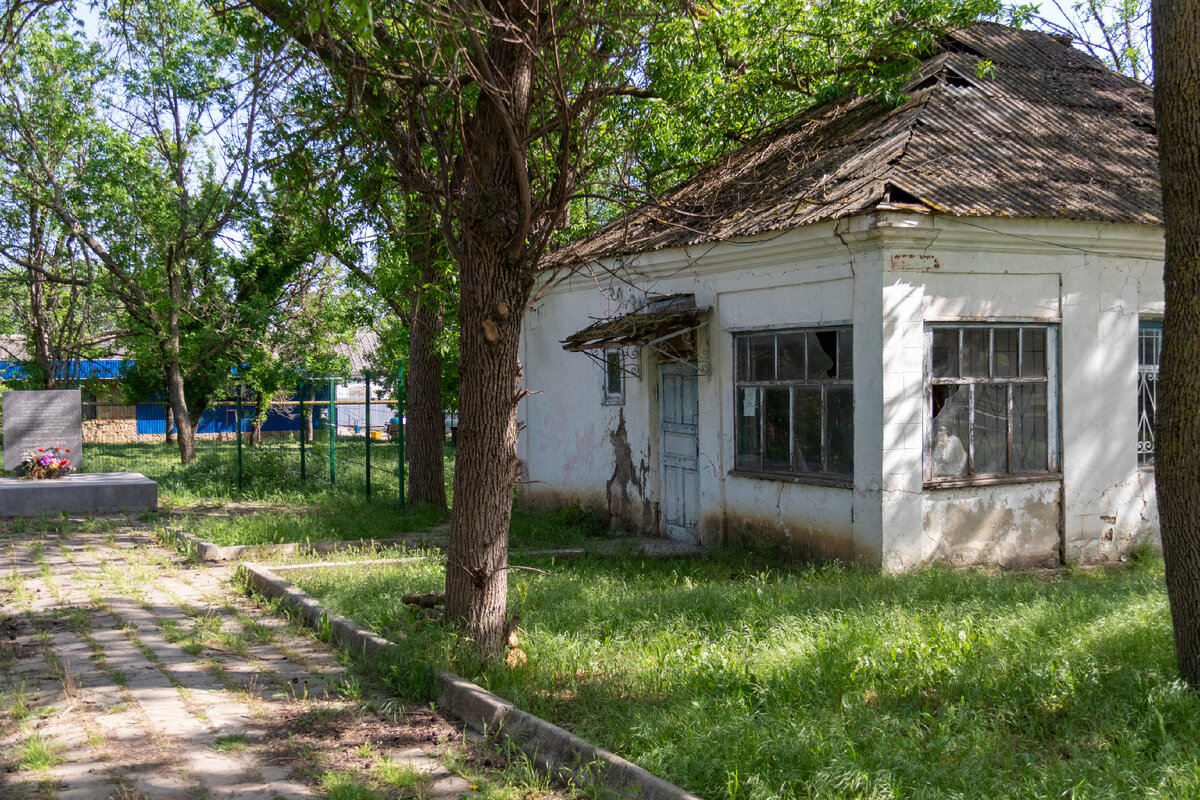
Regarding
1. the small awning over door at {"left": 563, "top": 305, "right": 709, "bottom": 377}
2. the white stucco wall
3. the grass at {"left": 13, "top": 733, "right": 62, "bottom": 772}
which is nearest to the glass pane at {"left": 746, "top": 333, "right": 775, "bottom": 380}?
the white stucco wall

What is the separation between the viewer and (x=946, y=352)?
360 inches

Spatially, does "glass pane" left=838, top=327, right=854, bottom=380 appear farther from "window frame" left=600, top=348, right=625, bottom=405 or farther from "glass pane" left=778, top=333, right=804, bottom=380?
"window frame" left=600, top=348, right=625, bottom=405

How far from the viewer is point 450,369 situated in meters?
25.8

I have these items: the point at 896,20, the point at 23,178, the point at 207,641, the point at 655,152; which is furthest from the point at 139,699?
the point at 23,178

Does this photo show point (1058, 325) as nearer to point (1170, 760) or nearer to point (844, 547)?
point (844, 547)

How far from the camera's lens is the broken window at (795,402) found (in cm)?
933

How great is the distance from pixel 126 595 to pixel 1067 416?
9.04m

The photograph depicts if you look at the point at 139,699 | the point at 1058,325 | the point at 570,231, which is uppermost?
the point at 570,231

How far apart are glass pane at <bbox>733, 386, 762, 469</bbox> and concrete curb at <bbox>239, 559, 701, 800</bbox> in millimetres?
5027

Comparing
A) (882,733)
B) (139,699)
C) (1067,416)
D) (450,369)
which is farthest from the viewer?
(450,369)

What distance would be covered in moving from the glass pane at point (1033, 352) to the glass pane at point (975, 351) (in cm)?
47

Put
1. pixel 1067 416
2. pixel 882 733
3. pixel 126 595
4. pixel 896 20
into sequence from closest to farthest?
1. pixel 882 733
2. pixel 126 595
3. pixel 1067 416
4. pixel 896 20

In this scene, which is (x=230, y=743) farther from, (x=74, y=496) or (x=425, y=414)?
(x=74, y=496)

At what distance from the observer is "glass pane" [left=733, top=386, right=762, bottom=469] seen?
10.3 metres
